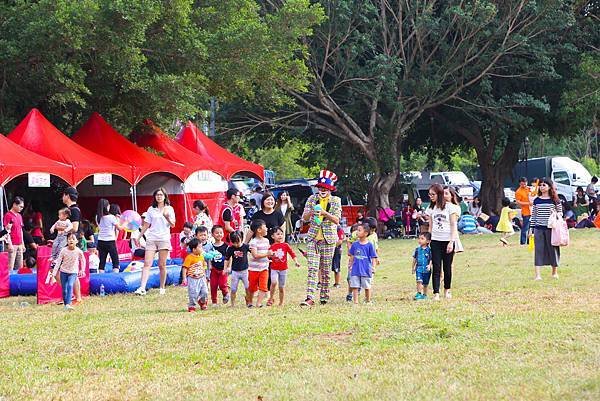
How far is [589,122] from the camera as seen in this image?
36594 mm

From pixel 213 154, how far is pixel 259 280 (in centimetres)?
1673

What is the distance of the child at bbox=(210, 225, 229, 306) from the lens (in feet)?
47.1

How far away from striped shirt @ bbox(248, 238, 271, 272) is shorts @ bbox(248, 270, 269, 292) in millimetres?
61

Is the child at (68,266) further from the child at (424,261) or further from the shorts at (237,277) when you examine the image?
the child at (424,261)

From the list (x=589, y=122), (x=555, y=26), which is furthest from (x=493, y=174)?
(x=555, y=26)

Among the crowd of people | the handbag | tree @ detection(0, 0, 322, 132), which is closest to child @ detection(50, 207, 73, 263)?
the crowd of people

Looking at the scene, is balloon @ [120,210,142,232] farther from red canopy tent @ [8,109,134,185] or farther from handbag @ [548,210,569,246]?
handbag @ [548,210,569,246]

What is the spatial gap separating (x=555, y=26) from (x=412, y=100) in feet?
18.0

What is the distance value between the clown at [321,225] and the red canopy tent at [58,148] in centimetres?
849

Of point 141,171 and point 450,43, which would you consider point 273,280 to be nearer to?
point 141,171

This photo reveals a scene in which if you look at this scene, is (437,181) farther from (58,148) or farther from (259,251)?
(259,251)

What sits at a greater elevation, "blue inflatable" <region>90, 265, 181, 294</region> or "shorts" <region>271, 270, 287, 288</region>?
"shorts" <region>271, 270, 287, 288</region>

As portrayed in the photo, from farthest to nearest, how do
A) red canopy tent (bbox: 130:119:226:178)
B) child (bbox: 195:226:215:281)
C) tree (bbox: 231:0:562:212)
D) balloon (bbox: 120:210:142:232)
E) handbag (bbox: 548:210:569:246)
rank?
tree (bbox: 231:0:562:212), red canopy tent (bbox: 130:119:226:178), balloon (bbox: 120:210:142:232), handbag (bbox: 548:210:569:246), child (bbox: 195:226:215:281)

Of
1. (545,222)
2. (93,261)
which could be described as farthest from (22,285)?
(545,222)
